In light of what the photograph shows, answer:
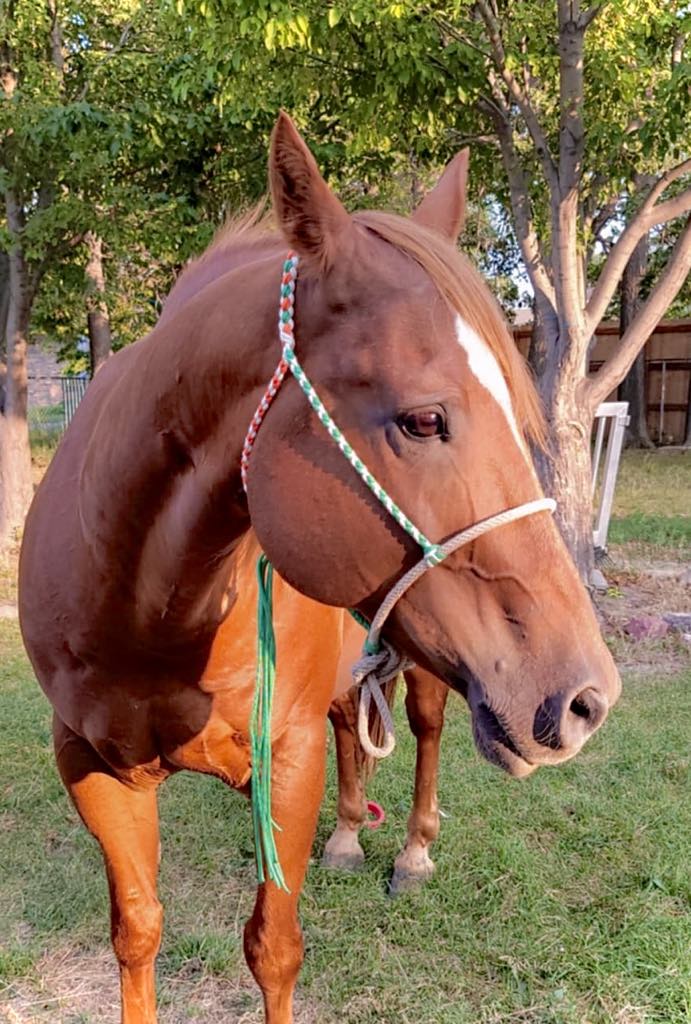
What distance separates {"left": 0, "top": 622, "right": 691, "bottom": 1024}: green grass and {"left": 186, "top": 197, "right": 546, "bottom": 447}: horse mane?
77.2 inches

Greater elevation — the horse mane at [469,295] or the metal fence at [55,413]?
the horse mane at [469,295]

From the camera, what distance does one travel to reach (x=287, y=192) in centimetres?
121

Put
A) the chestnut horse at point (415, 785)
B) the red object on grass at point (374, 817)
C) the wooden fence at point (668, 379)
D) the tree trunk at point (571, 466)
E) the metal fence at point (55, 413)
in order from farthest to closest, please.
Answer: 1. the metal fence at point (55, 413)
2. the wooden fence at point (668, 379)
3. the tree trunk at point (571, 466)
4. the red object on grass at point (374, 817)
5. the chestnut horse at point (415, 785)

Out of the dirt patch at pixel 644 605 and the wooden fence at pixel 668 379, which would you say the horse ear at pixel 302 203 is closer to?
the dirt patch at pixel 644 605

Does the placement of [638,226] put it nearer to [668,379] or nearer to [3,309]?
[3,309]

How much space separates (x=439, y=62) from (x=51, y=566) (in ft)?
15.9

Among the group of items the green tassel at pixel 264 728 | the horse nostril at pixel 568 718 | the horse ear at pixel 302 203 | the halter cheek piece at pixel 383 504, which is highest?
the horse ear at pixel 302 203

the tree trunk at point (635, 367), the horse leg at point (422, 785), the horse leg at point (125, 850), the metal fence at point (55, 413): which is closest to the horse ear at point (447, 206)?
the horse leg at point (125, 850)

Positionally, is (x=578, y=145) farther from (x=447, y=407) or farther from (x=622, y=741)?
(x=447, y=407)

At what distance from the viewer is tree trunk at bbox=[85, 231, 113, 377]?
973 centimetres

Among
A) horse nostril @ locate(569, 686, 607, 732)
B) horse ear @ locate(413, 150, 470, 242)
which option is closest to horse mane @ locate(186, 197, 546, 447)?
horse ear @ locate(413, 150, 470, 242)

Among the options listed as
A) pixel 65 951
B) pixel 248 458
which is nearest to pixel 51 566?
pixel 248 458

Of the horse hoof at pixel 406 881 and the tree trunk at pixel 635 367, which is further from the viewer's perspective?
the tree trunk at pixel 635 367

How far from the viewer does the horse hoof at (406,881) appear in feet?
9.90
